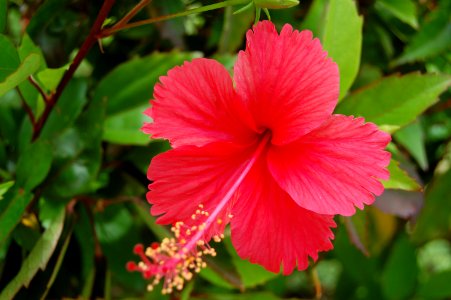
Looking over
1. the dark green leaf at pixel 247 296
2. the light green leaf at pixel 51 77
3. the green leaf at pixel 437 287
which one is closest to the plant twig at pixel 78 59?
the light green leaf at pixel 51 77

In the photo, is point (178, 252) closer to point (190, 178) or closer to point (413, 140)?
point (190, 178)

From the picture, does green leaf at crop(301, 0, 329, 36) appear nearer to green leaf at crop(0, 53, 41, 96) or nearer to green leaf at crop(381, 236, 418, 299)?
green leaf at crop(0, 53, 41, 96)

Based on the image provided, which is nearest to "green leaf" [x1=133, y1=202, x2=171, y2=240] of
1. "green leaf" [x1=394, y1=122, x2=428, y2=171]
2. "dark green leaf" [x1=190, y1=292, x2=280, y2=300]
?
"dark green leaf" [x1=190, y1=292, x2=280, y2=300]

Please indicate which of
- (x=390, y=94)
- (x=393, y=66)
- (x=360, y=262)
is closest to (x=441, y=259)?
(x=360, y=262)

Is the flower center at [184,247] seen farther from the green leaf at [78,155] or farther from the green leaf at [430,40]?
the green leaf at [430,40]

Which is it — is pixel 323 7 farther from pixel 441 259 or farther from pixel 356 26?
pixel 441 259

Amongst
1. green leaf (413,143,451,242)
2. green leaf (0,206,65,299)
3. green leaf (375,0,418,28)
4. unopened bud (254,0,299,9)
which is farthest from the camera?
green leaf (413,143,451,242)
